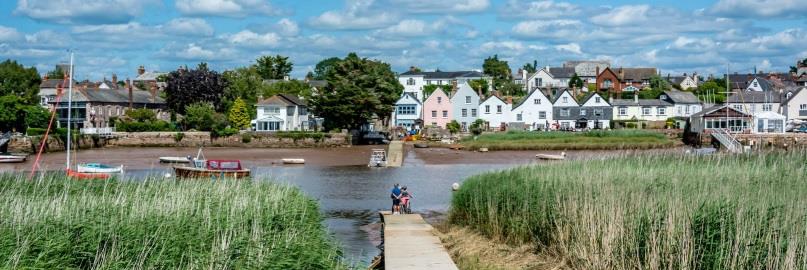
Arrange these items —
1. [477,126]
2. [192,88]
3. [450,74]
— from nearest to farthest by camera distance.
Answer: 1. [477,126]
2. [192,88]
3. [450,74]

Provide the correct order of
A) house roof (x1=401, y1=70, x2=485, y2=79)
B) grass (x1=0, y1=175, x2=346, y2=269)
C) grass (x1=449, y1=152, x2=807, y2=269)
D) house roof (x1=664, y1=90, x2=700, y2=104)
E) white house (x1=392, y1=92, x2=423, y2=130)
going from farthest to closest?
1. house roof (x1=401, y1=70, x2=485, y2=79)
2. white house (x1=392, y1=92, x2=423, y2=130)
3. house roof (x1=664, y1=90, x2=700, y2=104)
4. grass (x1=0, y1=175, x2=346, y2=269)
5. grass (x1=449, y1=152, x2=807, y2=269)

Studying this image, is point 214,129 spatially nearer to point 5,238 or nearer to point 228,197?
point 228,197

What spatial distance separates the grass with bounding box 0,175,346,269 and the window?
9459cm

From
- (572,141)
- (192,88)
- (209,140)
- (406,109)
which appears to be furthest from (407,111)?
(572,141)

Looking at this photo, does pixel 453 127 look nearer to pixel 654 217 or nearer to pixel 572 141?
pixel 572 141

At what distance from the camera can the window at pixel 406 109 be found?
12094cm

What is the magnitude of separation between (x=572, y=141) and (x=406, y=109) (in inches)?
1295

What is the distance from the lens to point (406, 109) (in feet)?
398

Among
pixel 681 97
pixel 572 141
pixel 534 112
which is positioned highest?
pixel 681 97

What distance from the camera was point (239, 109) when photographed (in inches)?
4380

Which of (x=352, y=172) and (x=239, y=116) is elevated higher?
(x=239, y=116)

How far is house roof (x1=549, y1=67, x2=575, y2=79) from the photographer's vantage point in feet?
542

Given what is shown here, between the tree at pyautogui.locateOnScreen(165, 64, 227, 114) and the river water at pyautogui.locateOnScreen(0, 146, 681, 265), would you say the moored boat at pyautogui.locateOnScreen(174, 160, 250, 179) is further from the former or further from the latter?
the tree at pyautogui.locateOnScreen(165, 64, 227, 114)

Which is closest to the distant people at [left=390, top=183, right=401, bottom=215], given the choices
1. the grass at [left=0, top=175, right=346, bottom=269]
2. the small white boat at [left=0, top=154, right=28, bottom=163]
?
the grass at [left=0, top=175, right=346, bottom=269]
